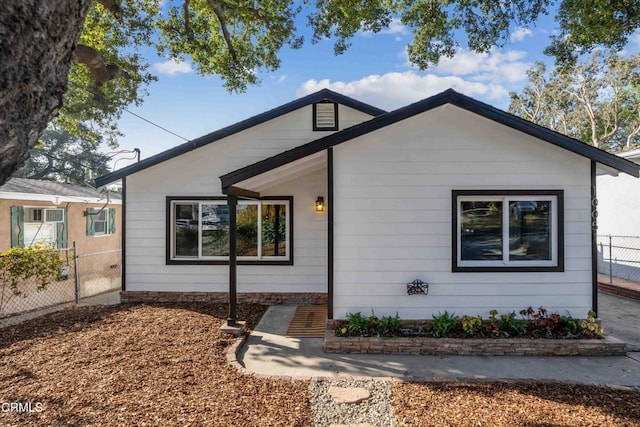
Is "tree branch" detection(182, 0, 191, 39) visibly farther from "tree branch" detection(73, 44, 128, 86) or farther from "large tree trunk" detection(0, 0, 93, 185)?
"large tree trunk" detection(0, 0, 93, 185)

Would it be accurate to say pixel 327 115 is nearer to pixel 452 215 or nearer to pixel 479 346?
pixel 452 215

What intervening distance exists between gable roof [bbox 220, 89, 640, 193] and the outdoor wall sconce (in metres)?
2.69

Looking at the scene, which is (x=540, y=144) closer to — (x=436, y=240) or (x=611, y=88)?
(x=436, y=240)

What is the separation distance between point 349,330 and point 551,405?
2.67m

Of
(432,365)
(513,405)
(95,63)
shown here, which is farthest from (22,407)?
(95,63)

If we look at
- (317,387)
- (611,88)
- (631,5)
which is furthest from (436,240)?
(611,88)

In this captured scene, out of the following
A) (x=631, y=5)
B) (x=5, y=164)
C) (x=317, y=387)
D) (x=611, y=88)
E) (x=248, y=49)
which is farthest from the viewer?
(x=611, y=88)

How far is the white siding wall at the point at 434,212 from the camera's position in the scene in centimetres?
543

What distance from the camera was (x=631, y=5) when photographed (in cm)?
678

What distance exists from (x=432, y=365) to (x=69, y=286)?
10.4 metres

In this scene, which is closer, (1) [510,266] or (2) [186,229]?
(1) [510,266]

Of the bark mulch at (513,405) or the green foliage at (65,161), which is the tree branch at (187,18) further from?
the green foliage at (65,161)

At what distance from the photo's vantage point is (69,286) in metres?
9.45

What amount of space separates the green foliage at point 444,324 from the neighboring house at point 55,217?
9.01 metres
